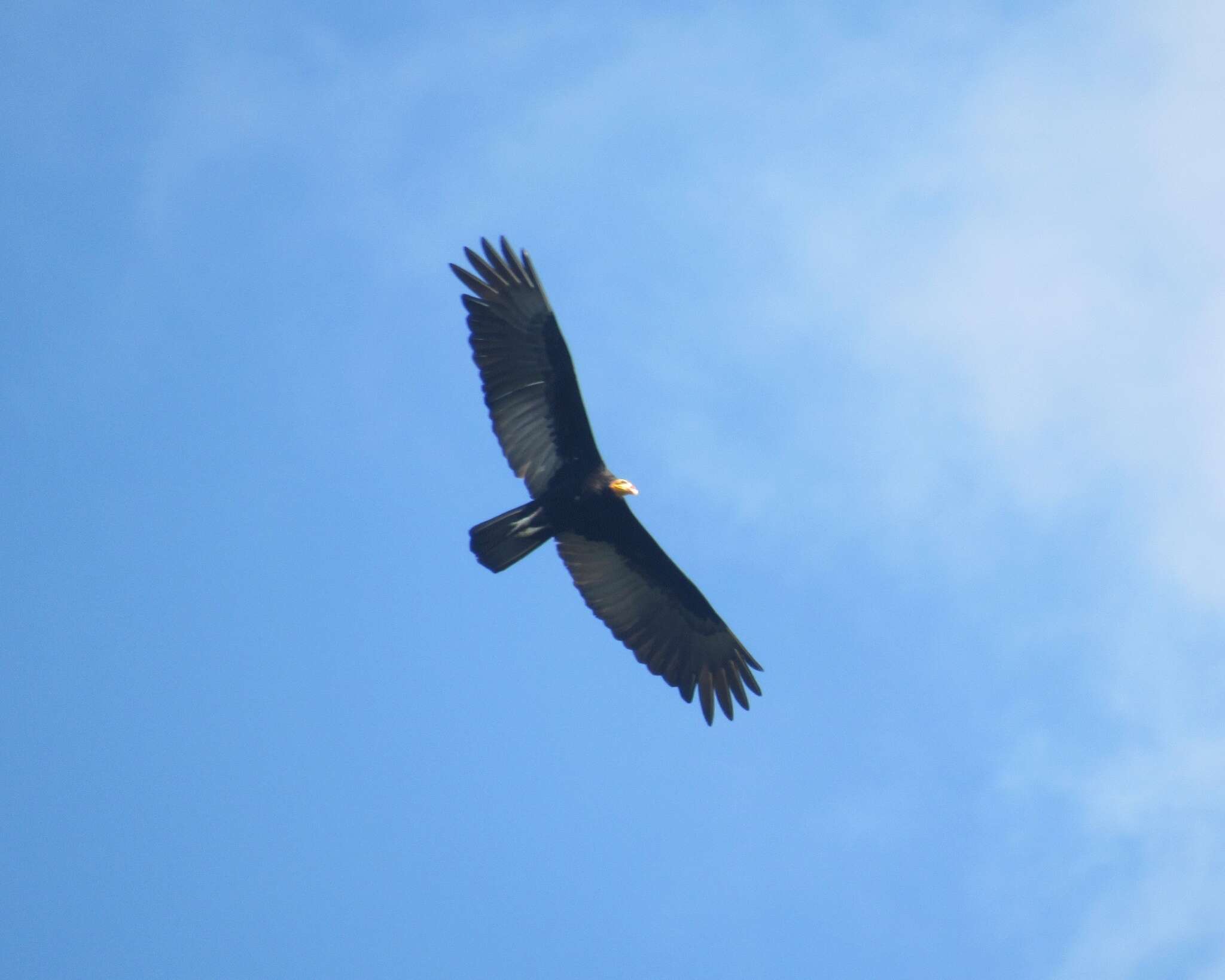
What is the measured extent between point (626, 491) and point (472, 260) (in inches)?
118

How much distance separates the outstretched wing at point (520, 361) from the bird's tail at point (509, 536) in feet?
1.16

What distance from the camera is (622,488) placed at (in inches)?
621

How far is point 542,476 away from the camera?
15.8 metres

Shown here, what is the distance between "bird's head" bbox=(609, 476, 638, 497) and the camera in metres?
15.8

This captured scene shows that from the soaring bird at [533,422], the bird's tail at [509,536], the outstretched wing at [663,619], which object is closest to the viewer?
the bird's tail at [509,536]

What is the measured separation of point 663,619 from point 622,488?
1.99m

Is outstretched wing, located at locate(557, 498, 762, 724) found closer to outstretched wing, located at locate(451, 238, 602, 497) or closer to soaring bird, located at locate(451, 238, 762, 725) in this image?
soaring bird, located at locate(451, 238, 762, 725)

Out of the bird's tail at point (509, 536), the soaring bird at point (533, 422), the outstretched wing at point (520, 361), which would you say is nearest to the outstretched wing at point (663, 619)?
the soaring bird at point (533, 422)

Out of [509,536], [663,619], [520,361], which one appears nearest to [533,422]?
[520,361]

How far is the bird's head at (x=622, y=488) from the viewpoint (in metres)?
15.8

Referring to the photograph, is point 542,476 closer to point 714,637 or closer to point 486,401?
point 486,401

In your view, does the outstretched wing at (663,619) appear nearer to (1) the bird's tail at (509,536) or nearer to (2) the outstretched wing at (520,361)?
(1) the bird's tail at (509,536)

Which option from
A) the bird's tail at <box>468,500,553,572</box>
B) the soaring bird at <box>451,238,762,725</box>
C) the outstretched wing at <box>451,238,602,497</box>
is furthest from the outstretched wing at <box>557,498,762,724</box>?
the outstretched wing at <box>451,238,602,497</box>

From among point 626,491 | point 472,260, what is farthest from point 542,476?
point 472,260
